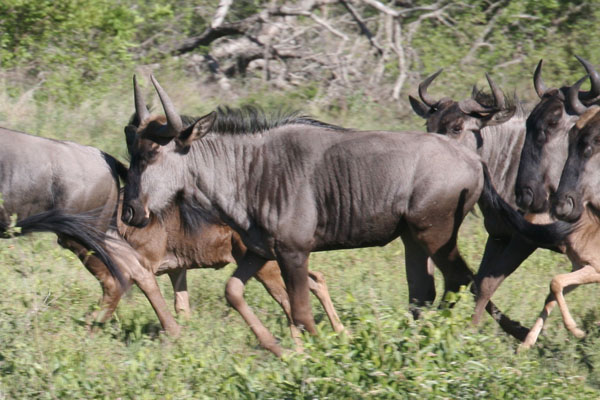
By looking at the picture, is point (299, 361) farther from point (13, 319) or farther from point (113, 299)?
point (113, 299)

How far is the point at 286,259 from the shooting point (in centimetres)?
605

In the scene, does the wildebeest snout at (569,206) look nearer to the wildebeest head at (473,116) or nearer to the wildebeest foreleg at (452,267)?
the wildebeest foreleg at (452,267)

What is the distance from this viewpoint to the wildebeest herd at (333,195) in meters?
6.01

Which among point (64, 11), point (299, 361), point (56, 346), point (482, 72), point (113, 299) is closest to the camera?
point (299, 361)

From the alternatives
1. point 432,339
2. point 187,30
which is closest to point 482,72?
point 187,30

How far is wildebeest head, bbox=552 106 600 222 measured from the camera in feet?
19.6

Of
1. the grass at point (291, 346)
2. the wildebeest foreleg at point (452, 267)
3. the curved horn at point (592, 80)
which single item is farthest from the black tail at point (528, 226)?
the curved horn at point (592, 80)

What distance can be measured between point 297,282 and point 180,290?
1.47 m

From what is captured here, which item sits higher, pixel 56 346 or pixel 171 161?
pixel 171 161

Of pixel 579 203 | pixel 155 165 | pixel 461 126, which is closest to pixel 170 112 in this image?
pixel 155 165

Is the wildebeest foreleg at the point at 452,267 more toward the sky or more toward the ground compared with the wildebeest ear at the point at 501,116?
more toward the ground

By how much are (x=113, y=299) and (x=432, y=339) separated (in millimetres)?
2988

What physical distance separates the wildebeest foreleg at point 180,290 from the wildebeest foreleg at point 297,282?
4.18 feet

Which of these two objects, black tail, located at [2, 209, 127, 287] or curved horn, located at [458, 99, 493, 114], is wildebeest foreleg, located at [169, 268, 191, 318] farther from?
curved horn, located at [458, 99, 493, 114]
